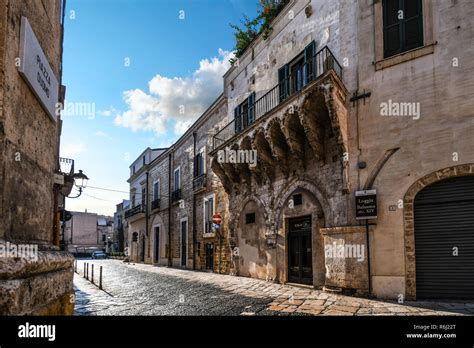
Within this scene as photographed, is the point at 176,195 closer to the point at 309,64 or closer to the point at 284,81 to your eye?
the point at 284,81

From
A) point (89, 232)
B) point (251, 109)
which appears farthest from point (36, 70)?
point (89, 232)

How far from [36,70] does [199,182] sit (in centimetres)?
1778

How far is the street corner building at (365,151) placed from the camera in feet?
27.3

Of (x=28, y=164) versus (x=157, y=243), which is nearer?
(x=28, y=164)

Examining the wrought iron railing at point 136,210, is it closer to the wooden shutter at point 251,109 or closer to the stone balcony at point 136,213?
the stone balcony at point 136,213

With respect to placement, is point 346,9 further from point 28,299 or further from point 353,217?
point 28,299

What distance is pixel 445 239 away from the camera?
8.35 m

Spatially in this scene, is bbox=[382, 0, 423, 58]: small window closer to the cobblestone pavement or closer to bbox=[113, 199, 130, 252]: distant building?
the cobblestone pavement

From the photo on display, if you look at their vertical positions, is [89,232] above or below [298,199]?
below

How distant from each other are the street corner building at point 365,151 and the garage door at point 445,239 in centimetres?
2

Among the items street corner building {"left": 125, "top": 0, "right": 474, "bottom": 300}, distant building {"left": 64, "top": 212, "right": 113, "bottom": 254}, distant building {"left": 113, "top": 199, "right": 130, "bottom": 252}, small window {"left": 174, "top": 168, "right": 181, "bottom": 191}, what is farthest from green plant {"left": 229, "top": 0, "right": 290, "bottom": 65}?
distant building {"left": 64, "top": 212, "right": 113, "bottom": 254}

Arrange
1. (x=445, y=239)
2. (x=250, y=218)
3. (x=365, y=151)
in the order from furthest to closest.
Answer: (x=250, y=218) → (x=365, y=151) → (x=445, y=239)

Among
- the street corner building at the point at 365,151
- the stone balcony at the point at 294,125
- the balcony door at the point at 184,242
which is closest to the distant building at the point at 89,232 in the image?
the balcony door at the point at 184,242
